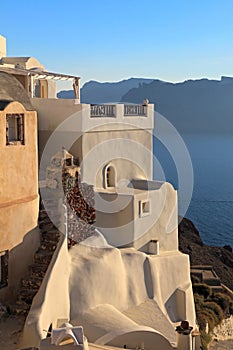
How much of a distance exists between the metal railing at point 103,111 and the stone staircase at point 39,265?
4.50 meters

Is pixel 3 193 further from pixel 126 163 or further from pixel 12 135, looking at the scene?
pixel 126 163

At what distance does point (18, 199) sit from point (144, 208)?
527cm

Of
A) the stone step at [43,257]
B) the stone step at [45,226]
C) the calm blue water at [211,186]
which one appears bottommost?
the calm blue water at [211,186]

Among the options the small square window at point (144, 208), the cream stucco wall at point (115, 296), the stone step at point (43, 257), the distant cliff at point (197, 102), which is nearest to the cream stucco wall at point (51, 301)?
the cream stucco wall at point (115, 296)

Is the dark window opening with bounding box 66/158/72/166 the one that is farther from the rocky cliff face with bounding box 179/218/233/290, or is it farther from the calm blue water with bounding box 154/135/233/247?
the calm blue water with bounding box 154/135/233/247

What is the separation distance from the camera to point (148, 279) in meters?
14.9

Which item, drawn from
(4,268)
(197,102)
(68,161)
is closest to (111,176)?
(68,161)

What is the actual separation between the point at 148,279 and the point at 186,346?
3672 millimetres

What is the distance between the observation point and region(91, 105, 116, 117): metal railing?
16628mm

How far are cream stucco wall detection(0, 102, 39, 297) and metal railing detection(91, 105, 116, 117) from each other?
3916 mm

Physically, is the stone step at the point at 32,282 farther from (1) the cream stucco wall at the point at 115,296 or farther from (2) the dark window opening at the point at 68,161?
(2) the dark window opening at the point at 68,161

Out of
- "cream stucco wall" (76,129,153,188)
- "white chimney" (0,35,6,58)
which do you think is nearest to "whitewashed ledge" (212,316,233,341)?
"cream stucco wall" (76,129,153,188)

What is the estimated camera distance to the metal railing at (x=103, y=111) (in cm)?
1663

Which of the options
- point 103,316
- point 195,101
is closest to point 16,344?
point 103,316
